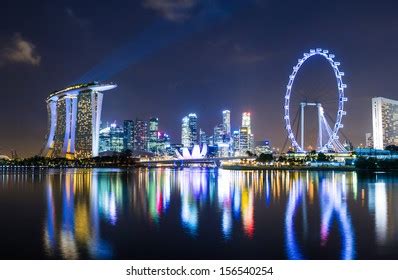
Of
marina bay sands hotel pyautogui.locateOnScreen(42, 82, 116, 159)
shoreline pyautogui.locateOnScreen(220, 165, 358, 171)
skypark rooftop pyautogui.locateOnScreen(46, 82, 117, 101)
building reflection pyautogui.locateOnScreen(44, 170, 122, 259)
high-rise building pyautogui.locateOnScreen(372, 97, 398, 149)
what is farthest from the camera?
marina bay sands hotel pyautogui.locateOnScreen(42, 82, 116, 159)

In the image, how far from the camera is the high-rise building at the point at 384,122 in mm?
66531

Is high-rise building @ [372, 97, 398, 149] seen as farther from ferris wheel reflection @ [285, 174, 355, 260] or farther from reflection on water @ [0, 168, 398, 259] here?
reflection on water @ [0, 168, 398, 259]

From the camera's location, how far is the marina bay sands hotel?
6719 cm

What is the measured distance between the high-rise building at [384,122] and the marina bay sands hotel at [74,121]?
120 ft

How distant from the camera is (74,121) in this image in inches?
2872

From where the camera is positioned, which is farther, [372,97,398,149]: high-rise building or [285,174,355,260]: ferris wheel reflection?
[372,97,398,149]: high-rise building

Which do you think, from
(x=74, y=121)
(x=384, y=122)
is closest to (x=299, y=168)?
(x=384, y=122)

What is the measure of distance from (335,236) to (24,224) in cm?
716

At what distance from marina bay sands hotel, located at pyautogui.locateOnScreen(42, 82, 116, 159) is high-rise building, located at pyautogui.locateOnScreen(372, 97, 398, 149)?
3645cm

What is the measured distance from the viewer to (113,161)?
73000 millimetres

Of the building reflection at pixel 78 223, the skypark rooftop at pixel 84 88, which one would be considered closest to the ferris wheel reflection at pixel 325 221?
the building reflection at pixel 78 223

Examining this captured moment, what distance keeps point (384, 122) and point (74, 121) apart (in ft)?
147

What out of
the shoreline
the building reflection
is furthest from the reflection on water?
the shoreline
